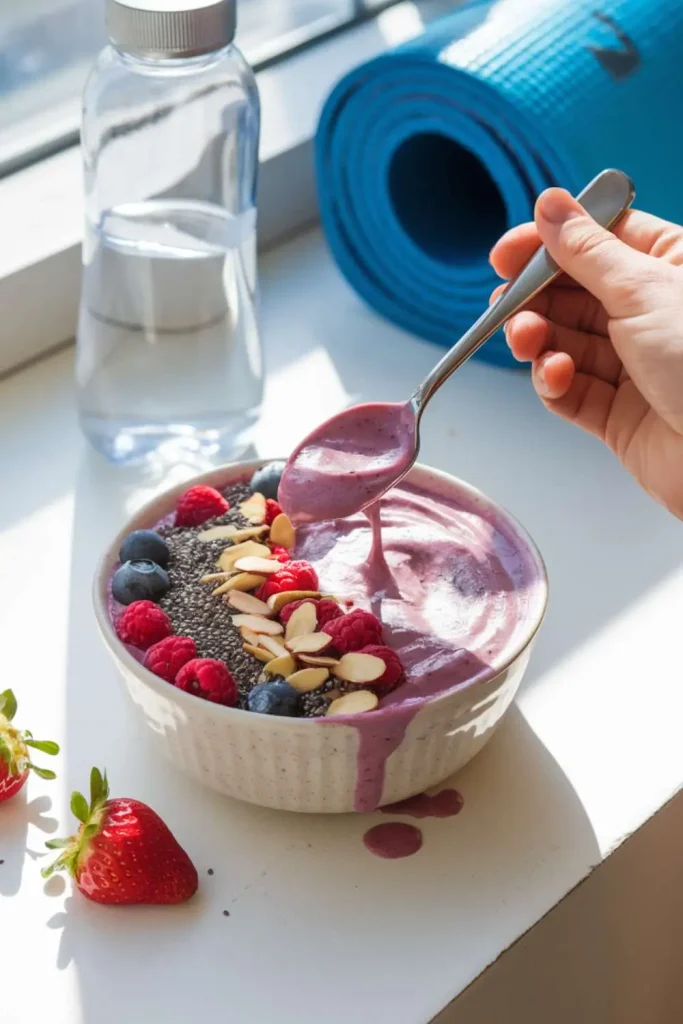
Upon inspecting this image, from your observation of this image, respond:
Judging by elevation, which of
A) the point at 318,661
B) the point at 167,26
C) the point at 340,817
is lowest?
the point at 340,817

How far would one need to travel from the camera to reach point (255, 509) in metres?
0.87

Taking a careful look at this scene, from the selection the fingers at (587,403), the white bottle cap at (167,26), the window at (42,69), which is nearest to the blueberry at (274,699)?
the fingers at (587,403)

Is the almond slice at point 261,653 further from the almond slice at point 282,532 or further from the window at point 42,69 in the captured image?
the window at point 42,69

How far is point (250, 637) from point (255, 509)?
0.12 m

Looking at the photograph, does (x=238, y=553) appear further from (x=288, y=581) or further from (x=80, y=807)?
(x=80, y=807)

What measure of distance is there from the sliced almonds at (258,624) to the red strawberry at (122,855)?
0.38 ft

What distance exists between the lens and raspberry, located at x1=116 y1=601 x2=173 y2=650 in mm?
773

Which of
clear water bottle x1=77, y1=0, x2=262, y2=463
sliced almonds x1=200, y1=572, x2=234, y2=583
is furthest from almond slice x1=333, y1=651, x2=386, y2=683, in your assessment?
clear water bottle x1=77, y1=0, x2=262, y2=463

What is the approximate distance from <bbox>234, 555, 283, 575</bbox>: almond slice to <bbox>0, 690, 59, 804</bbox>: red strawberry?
154 millimetres

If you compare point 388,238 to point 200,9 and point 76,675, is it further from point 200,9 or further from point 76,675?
point 76,675

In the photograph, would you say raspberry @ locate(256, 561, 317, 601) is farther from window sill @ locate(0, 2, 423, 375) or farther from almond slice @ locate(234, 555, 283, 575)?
window sill @ locate(0, 2, 423, 375)

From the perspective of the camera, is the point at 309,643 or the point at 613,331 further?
the point at 613,331

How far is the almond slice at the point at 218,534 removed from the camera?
2.80 ft

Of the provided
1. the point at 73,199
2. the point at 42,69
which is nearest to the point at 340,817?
the point at 73,199
